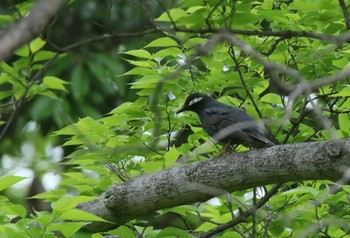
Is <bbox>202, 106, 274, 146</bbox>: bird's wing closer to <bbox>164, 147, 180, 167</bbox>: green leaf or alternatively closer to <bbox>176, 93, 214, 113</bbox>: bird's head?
<bbox>176, 93, 214, 113</bbox>: bird's head

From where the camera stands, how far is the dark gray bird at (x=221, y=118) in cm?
521

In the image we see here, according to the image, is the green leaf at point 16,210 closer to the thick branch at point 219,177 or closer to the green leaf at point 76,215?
the green leaf at point 76,215

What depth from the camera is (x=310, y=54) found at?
4.99 metres

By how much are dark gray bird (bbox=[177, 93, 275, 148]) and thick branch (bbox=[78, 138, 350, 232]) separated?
3.09 feet

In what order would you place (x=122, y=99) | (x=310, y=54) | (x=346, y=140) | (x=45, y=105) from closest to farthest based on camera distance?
(x=346, y=140)
(x=310, y=54)
(x=45, y=105)
(x=122, y=99)

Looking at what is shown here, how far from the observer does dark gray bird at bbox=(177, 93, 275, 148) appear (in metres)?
5.21

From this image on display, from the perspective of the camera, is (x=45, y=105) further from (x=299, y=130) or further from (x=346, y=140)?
(x=346, y=140)

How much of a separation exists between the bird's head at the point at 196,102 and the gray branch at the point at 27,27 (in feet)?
11.7

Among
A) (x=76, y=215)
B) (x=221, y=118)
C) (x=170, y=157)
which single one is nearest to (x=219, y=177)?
(x=170, y=157)

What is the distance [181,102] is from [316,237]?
1340 mm

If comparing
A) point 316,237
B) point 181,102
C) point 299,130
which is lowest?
point 316,237

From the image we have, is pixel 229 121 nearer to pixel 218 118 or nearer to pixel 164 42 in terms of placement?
pixel 218 118

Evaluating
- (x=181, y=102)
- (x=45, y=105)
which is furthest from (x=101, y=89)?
(x=181, y=102)

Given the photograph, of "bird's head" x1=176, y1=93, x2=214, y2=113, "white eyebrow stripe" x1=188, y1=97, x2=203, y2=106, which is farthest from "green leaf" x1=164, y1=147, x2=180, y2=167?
"white eyebrow stripe" x1=188, y1=97, x2=203, y2=106
